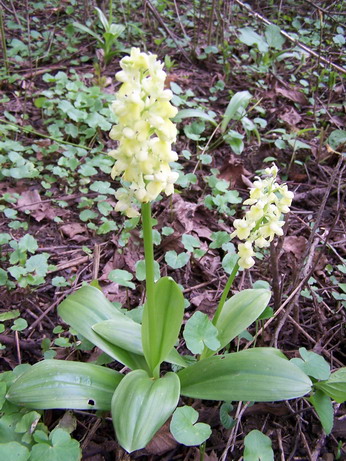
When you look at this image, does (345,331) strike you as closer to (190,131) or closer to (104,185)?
(104,185)

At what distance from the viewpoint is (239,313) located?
2.08 metres

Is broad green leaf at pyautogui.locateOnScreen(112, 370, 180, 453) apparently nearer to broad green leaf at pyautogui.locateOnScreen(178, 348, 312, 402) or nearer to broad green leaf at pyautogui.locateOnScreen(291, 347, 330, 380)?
broad green leaf at pyautogui.locateOnScreen(178, 348, 312, 402)

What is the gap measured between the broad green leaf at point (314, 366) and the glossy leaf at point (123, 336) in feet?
1.92

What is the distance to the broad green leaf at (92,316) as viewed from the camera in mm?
1993

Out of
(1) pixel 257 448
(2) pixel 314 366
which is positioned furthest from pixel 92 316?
(2) pixel 314 366

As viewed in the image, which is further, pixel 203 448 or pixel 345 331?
pixel 345 331

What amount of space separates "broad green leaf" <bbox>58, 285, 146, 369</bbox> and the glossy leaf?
0.12ft

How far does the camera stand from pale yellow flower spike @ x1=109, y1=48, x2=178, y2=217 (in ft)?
4.67

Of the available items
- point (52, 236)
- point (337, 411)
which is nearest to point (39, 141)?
point (52, 236)

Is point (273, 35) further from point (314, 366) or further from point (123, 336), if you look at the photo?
point (123, 336)

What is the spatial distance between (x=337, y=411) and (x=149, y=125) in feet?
5.62

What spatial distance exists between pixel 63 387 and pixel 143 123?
45.7 inches

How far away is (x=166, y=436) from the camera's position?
6.34 feet

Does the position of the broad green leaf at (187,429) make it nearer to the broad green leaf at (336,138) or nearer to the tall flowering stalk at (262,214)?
the tall flowering stalk at (262,214)
